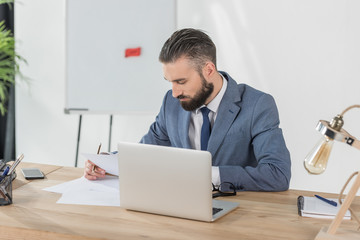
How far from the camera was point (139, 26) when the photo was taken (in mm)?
3559

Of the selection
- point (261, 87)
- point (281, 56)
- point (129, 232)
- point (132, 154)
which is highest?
point (281, 56)

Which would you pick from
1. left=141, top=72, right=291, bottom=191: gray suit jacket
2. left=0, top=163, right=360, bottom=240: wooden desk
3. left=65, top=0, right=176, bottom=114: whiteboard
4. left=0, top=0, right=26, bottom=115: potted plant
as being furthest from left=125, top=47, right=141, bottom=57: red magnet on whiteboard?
left=0, top=163, right=360, bottom=240: wooden desk

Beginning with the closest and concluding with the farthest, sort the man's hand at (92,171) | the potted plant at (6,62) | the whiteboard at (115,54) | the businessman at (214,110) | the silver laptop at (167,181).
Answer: the silver laptop at (167,181)
the man's hand at (92,171)
the businessman at (214,110)
the whiteboard at (115,54)
the potted plant at (6,62)

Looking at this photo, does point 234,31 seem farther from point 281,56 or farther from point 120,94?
point 120,94

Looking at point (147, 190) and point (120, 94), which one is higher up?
point (120, 94)

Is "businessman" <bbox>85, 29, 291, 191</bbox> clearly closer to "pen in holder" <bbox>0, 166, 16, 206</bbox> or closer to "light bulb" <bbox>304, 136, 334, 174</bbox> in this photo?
"pen in holder" <bbox>0, 166, 16, 206</bbox>

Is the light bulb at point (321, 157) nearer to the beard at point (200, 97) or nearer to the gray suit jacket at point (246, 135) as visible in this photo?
the gray suit jacket at point (246, 135)

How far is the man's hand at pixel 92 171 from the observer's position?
6.16 feet

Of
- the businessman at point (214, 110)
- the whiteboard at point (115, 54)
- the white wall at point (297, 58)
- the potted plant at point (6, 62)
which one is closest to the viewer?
the businessman at point (214, 110)

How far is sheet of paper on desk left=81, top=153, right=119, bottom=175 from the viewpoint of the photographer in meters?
1.77

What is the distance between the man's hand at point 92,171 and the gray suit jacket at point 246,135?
1.40 ft

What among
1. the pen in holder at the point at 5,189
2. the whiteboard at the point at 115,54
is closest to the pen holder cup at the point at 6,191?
the pen in holder at the point at 5,189

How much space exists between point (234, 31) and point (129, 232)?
8.63ft

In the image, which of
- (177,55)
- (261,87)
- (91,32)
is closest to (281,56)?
(261,87)
